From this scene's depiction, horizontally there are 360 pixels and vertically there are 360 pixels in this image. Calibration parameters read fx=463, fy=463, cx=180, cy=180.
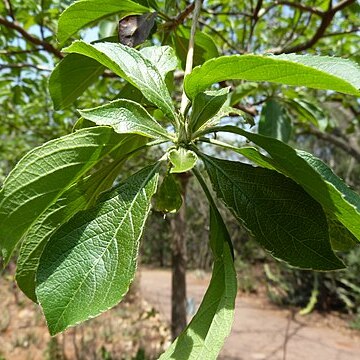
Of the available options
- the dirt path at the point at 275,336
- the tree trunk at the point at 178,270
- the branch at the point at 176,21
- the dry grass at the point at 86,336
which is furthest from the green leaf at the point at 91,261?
the dirt path at the point at 275,336

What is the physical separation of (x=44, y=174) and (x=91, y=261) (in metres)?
0.10

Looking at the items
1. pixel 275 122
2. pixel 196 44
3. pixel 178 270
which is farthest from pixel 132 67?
pixel 178 270

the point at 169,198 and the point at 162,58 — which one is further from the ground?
the point at 162,58

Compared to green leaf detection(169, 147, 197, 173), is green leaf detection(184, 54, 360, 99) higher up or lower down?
higher up

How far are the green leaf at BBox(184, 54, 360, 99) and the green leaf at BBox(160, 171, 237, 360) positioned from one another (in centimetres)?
22

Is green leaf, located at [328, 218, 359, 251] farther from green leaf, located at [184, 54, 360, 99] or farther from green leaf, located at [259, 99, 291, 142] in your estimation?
green leaf, located at [259, 99, 291, 142]

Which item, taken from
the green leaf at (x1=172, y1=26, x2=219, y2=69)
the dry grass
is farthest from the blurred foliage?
the dry grass

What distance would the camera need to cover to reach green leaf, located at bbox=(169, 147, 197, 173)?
464mm

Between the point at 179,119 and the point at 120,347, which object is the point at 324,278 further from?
the point at 179,119

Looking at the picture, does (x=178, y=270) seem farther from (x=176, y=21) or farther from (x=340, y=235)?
(x=340, y=235)

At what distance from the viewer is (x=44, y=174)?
1.57 feet

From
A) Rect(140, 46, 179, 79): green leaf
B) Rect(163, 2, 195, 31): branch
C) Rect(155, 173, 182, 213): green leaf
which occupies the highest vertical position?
Rect(163, 2, 195, 31): branch

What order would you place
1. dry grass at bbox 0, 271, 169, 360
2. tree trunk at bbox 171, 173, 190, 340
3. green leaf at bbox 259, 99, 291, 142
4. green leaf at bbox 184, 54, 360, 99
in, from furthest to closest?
1. dry grass at bbox 0, 271, 169, 360
2. tree trunk at bbox 171, 173, 190, 340
3. green leaf at bbox 259, 99, 291, 142
4. green leaf at bbox 184, 54, 360, 99

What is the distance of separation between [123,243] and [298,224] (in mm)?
190
